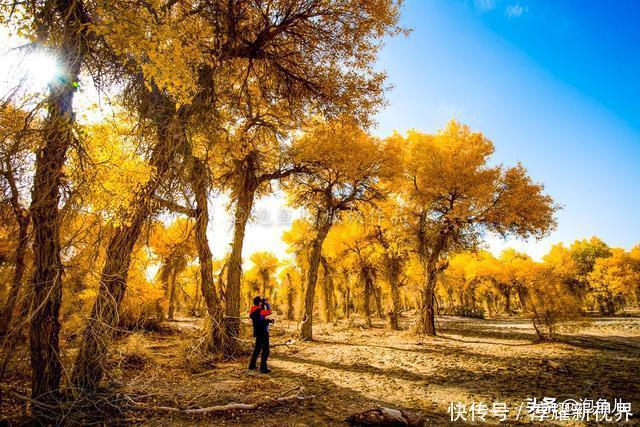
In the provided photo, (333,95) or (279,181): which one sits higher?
(333,95)

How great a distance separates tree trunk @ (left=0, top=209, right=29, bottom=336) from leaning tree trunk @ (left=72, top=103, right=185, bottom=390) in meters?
0.86

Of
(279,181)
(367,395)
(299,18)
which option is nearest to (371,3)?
(299,18)

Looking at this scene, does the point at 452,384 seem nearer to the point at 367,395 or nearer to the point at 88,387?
the point at 367,395

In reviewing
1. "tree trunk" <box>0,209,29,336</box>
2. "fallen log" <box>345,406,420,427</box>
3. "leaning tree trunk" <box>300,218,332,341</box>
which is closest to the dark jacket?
"fallen log" <box>345,406,420,427</box>

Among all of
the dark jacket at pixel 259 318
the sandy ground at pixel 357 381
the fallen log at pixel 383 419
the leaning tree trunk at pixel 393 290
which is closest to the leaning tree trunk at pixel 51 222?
the sandy ground at pixel 357 381

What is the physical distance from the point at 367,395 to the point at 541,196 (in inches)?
490

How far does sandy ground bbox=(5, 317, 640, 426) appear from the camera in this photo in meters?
4.71

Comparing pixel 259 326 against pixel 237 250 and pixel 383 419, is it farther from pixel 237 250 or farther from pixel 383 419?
pixel 383 419

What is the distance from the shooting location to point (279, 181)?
1184 cm

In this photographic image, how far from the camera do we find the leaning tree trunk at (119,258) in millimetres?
4543

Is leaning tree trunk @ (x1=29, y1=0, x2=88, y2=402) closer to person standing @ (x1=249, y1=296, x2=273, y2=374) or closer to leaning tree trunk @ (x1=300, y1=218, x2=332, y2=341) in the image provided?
person standing @ (x1=249, y1=296, x2=273, y2=374)

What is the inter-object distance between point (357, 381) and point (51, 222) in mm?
6173

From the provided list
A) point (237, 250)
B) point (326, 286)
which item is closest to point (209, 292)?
point (237, 250)

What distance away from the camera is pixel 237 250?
972 cm
